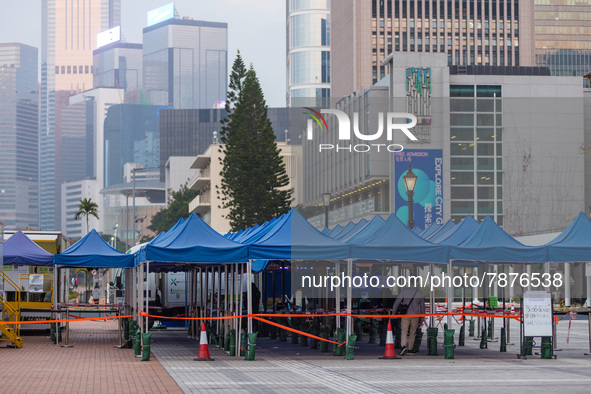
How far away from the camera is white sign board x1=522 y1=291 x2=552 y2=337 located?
21.8m

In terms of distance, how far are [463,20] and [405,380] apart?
131 metres

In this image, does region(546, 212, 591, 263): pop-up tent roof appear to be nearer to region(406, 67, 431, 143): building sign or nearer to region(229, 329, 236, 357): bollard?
region(229, 329, 236, 357): bollard

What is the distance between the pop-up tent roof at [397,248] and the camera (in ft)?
75.2

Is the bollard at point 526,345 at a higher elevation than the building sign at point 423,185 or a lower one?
lower

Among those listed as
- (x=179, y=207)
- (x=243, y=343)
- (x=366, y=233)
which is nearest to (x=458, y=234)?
(x=366, y=233)

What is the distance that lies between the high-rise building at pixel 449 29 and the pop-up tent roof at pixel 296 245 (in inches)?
4727

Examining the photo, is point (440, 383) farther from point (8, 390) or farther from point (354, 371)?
point (8, 390)

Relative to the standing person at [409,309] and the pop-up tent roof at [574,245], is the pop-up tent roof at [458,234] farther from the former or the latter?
the pop-up tent roof at [574,245]

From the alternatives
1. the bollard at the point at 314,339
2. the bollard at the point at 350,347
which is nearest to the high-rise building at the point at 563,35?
the bollard at the point at 314,339

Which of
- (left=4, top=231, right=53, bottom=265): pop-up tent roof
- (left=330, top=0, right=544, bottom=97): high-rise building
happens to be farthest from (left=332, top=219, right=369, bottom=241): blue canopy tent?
(left=330, top=0, right=544, bottom=97): high-rise building

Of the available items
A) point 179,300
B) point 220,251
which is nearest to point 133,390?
point 220,251

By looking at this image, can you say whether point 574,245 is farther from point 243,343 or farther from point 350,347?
point 243,343

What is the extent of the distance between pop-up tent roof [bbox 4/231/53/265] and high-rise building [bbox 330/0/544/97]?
11394 cm

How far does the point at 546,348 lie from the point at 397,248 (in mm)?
4224
